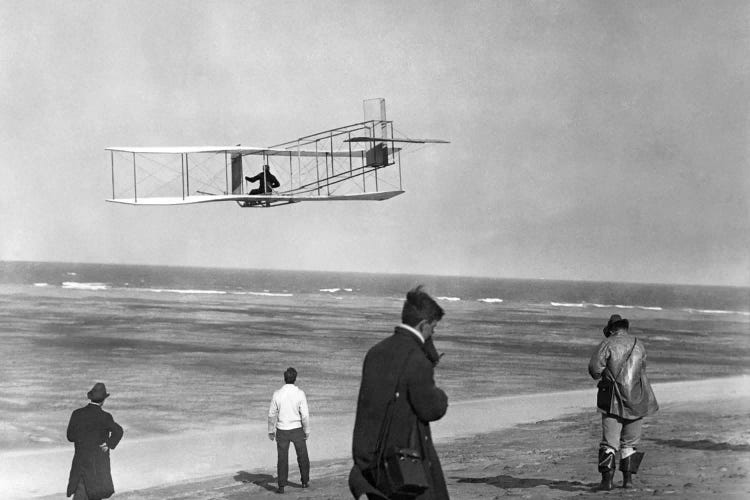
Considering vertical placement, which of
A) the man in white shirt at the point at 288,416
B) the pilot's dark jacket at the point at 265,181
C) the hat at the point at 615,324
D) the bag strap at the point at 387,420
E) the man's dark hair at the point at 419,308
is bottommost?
the man in white shirt at the point at 288,416

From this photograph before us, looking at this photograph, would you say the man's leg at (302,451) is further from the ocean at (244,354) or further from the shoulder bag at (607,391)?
the ocean at (244,354)

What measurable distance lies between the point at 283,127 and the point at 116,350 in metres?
11.2

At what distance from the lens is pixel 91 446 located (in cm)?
532

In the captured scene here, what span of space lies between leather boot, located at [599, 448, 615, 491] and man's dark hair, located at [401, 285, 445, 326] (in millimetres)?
3195

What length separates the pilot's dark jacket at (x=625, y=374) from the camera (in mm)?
5488

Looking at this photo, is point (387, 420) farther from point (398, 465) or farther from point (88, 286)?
point (88, 286)

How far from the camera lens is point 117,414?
1373 centimetres

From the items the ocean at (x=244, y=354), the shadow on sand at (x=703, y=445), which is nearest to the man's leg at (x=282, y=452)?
the shadow on sand at (x=703, y=445)

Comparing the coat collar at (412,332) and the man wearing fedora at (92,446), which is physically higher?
the coat collar at (412,332)

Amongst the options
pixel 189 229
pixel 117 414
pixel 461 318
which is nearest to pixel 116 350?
pixel 189 229

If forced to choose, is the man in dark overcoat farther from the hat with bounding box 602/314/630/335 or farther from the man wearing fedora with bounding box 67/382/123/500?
the hat with bounding box 602/314/630/335

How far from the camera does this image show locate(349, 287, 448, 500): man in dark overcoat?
279 centimetres

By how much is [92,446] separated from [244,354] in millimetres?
18591

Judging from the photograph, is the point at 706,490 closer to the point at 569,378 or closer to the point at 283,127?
the point at 283,127
